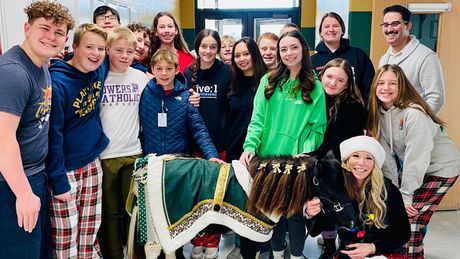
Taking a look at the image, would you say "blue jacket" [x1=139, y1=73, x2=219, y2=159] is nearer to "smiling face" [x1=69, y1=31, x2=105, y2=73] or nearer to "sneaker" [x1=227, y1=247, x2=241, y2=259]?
"smiling face" [x1=69, y1=31, x2=105, y2=73]

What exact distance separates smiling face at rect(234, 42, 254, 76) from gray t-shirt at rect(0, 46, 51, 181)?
121 cm

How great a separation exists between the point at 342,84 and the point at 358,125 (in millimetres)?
252

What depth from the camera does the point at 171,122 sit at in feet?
7.27

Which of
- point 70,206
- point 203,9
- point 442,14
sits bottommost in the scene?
point 70,206

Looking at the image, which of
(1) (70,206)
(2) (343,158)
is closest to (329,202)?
(2) (343,158)

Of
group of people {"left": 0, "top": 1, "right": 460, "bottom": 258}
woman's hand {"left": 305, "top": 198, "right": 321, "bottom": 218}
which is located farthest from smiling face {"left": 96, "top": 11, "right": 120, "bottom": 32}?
woman's hand {"left": 305, "top": 198, "right": 321, "bottom": 218}

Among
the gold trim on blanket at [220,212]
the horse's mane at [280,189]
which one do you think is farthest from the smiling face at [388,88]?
the gold trim on blanket at [220,212]

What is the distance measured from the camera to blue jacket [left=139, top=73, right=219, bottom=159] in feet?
7.18

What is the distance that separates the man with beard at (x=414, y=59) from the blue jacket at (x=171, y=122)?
1.40m

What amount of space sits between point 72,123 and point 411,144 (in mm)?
1764

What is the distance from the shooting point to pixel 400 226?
1.99 meters

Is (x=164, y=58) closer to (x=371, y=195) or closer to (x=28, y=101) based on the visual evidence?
(x=28, y=101)

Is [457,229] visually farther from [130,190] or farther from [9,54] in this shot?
[9,54]

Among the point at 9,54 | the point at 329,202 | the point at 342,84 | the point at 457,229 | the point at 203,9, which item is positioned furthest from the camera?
the point at 203,9
